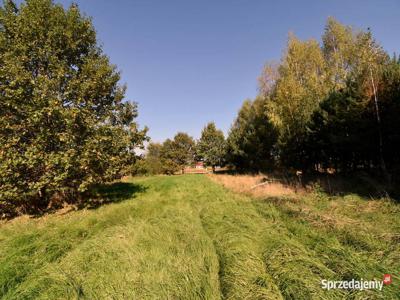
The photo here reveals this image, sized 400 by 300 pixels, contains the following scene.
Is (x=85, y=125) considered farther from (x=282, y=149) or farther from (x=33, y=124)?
(x=282, y=149)

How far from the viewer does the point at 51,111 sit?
8.40 metres

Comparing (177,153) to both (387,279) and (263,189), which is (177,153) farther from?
(387,279)

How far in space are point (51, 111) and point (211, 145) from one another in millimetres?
41808

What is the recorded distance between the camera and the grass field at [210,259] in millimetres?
3234

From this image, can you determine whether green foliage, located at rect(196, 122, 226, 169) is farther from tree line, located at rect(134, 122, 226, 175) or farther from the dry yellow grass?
the dry yellow grass

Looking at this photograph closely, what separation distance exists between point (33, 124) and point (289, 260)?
33.8ft

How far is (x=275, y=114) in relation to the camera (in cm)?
2048

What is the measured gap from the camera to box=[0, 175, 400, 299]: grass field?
3.23 metres

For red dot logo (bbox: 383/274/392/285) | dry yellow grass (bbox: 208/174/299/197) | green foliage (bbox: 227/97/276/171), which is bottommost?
red dot logo (bbox: 383/274/392/285)

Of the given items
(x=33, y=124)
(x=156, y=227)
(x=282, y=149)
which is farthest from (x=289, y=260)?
(x=282, y=149)

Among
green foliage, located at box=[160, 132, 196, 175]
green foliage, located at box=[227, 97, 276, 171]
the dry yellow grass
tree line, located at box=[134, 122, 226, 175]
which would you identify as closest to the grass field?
the dry yellow grass

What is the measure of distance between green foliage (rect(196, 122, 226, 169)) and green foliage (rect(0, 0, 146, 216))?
111ft

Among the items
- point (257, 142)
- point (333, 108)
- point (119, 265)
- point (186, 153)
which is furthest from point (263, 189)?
point (186, 153)

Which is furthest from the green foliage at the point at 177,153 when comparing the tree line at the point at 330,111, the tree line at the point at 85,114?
the tree line at the point at 85,114
